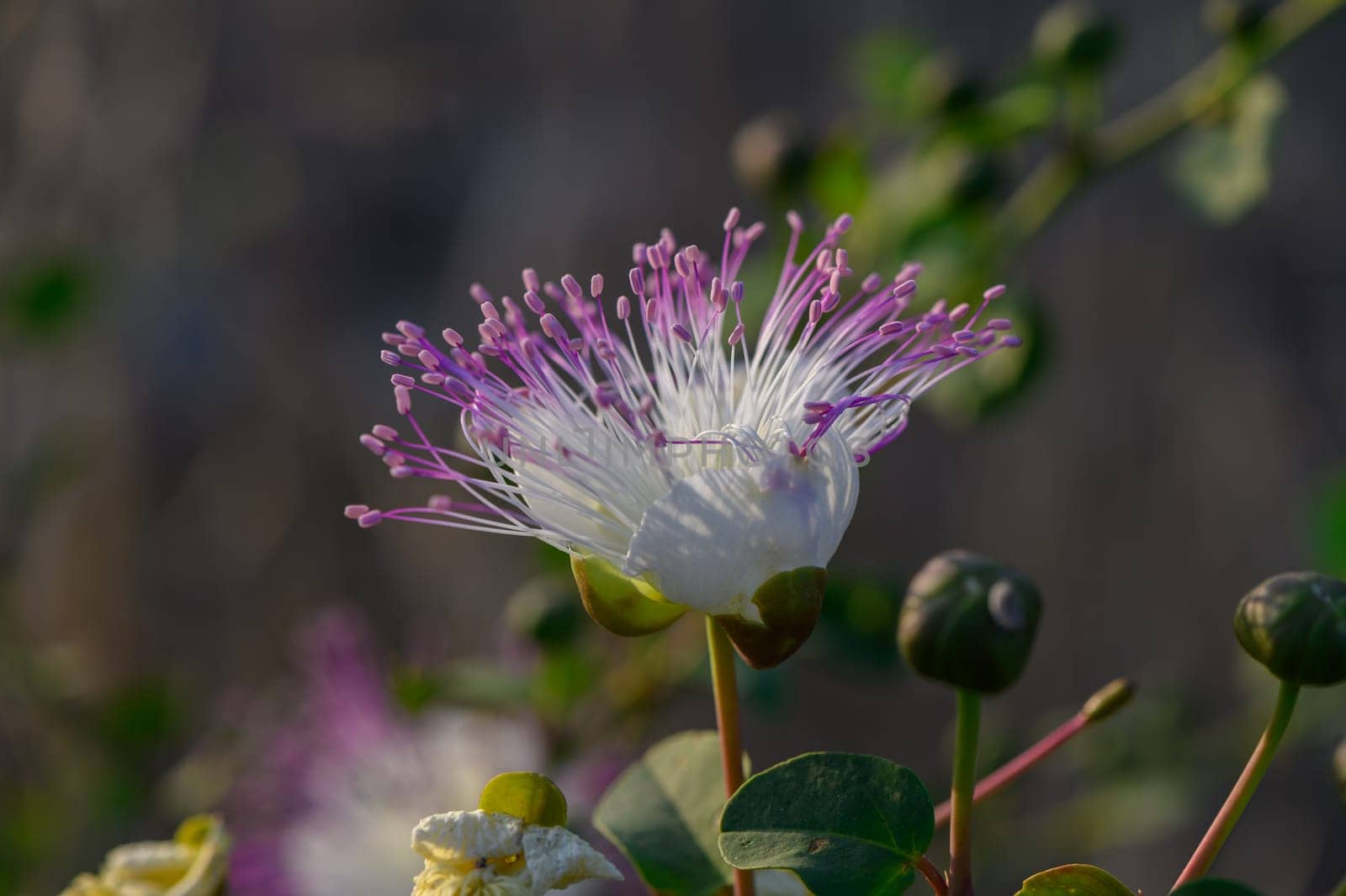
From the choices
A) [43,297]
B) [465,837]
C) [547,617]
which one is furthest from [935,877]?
[43,297]

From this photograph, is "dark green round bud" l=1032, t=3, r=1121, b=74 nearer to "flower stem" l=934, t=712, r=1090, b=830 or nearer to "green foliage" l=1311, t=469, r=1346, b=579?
"green foliage" l=1311, t=469, r=1346, b=579

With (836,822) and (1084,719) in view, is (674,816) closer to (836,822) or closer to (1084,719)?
(836,822)

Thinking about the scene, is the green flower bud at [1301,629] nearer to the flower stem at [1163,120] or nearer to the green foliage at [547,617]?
the green foliage at [547,617]

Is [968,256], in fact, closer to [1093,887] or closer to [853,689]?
[1093,887]

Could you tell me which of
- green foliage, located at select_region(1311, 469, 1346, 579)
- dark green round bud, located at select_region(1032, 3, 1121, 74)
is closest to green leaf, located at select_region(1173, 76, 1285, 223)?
dark green round bud, located at select_region(1032, 3, 1121, 74)

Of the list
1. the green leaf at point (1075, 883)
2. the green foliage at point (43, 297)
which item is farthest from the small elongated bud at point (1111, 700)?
the green foliage at point (43, 297)

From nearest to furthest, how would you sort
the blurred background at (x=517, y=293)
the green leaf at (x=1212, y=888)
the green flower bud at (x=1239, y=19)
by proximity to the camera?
the green leaf at (x=1212, y=888)
the green flower bud at (x=1239, y=19)
the blurred background at (x=517, y=293)

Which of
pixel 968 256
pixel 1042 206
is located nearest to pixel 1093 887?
pixel 968 256
